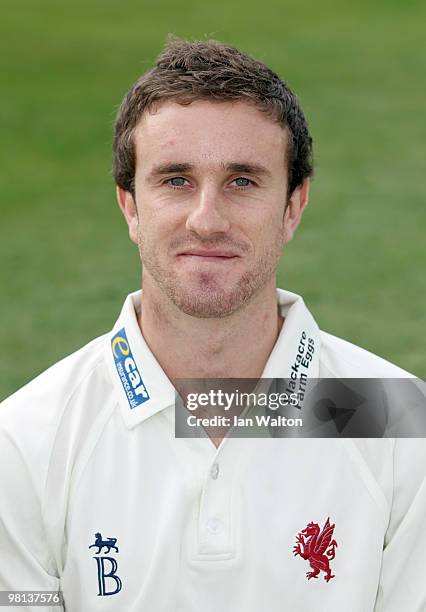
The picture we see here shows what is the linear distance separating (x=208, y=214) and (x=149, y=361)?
1.42 ft

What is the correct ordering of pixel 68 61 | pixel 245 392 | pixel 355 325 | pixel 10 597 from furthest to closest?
pixel 68 61
pixel 355 325
pixel 245 392
pixel 10 597

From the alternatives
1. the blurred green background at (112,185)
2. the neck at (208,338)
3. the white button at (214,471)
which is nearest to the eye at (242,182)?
the neck at (208,338)

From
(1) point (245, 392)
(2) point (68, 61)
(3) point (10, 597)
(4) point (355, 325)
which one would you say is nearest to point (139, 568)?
(3) point (10, 597)

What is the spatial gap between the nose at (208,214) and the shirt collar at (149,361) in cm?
37

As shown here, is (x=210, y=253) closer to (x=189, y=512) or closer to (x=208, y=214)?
(x=208, y=214)

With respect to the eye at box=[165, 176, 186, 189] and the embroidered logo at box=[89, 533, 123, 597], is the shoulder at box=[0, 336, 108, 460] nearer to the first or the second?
the embroidered logo at box=[89, 533, 123, 597]

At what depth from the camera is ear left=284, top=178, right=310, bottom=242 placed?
3.24 m

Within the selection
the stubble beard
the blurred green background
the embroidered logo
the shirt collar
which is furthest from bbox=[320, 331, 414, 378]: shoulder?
the blurred green background

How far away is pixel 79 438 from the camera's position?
291 cm

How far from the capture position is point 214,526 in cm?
285

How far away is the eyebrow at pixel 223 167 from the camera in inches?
116

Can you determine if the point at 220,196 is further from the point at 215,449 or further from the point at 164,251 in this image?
the point at 215,449

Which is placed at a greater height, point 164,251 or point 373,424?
point 164,251

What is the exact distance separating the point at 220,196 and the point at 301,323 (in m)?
0.45
